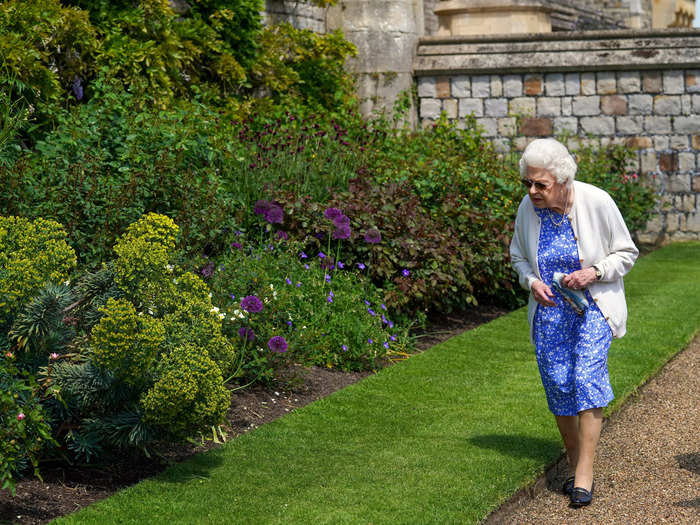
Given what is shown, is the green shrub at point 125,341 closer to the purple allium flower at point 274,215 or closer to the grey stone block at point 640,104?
the purple allium flower at point 274,215

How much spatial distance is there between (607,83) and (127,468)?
35.2 ft

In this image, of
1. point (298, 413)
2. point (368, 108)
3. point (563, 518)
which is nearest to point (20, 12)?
point (298, 413)

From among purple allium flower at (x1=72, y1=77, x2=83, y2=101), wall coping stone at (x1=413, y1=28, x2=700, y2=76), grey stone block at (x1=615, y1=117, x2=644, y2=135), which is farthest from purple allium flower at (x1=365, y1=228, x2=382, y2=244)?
grey stone block at (x1=615, y1=117, x2=644, y2=135)

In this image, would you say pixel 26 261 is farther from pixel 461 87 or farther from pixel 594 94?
pixel 594 94

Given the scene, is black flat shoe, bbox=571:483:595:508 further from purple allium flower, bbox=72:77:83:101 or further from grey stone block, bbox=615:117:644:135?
grey stone block, bbox=615:117:644:135

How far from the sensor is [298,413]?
5191 millimetres

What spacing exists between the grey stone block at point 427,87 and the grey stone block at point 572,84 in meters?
1.84

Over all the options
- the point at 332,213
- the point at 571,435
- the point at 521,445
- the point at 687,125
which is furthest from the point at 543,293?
the point at 687,125

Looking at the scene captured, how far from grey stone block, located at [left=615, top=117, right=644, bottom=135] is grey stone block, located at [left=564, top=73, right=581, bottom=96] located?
27.2 inches

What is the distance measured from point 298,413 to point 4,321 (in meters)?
1.77

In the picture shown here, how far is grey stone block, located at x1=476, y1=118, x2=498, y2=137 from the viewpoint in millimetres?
13852

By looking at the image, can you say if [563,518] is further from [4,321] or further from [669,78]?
[669,78]

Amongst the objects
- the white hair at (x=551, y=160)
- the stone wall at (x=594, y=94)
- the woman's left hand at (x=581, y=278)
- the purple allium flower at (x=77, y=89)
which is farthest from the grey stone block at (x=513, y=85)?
the woman's left hand at (x=581, y=278)

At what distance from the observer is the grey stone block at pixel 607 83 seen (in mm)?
13422
